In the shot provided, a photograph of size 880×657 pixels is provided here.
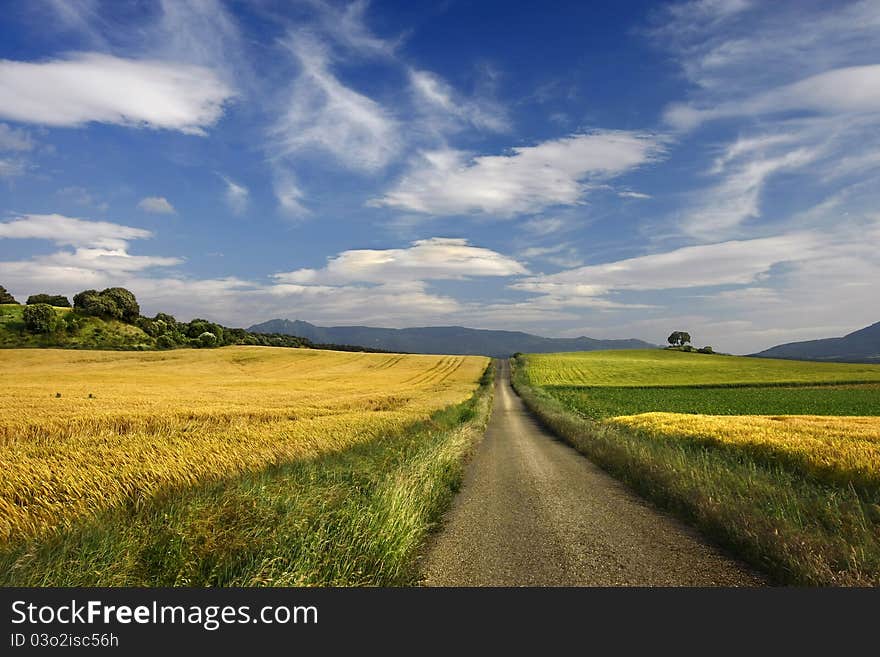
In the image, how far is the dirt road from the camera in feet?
21.8

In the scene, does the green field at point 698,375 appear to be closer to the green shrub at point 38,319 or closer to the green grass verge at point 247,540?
the green grass verge at point 247,540

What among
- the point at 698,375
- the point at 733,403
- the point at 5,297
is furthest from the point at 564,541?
the point at 5,297

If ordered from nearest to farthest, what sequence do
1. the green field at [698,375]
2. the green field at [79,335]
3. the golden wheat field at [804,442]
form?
the golden wheat field at [804,442] → the green field at [698,375] → the green field at [79,335]

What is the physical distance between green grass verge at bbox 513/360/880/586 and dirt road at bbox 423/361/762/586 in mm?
428

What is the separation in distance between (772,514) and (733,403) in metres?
46.1

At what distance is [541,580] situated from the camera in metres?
6.47

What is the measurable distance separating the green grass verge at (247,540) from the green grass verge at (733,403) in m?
31.7

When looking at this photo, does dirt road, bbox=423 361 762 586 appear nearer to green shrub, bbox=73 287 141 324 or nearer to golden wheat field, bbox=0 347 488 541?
golden wheat field, bbox=0 347 488 541

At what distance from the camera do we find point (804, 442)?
16.8 metres

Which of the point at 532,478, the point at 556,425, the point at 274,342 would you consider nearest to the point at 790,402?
the point at 556,425

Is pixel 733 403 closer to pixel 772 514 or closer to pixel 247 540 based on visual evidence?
pixel 772 514

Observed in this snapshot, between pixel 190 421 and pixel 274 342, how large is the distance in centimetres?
13727

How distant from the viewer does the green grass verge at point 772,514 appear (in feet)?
21.4

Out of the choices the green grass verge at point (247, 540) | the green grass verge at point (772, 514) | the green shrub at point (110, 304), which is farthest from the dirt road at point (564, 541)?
the green shrub at point (110, 304)
